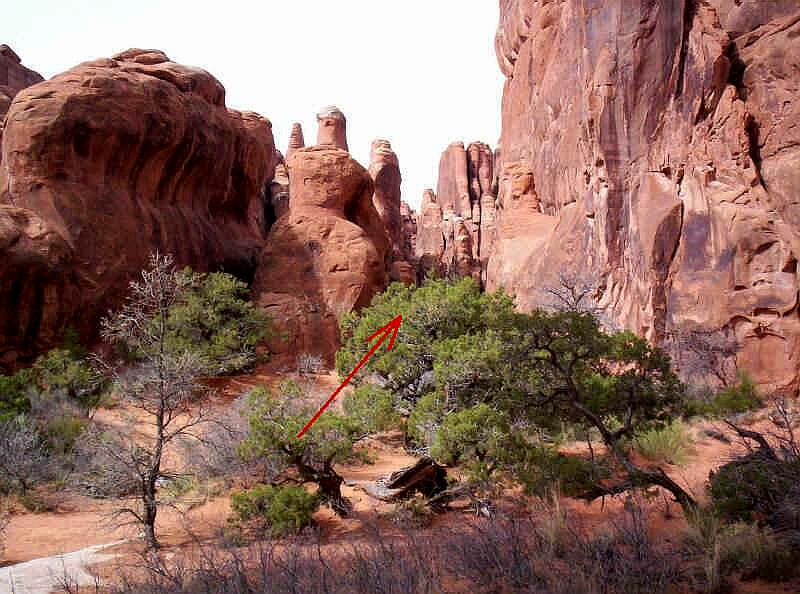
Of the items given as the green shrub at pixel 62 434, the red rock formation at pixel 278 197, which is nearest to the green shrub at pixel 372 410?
the green shrub at pixel 62 434

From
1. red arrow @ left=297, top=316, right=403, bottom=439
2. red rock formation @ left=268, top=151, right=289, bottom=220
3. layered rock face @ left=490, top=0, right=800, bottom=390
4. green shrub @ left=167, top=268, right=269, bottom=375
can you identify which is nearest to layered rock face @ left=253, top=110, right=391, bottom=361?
green shrub @ left=167, top=268, right=269, bottom=375

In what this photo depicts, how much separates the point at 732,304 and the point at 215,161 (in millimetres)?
19592

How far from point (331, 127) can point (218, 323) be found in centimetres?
2991

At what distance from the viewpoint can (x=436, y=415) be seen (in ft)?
32.1

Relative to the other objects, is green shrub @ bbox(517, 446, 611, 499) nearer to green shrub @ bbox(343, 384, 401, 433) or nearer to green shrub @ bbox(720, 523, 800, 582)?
green shrub @ bbox(720, 523, 800, 582)

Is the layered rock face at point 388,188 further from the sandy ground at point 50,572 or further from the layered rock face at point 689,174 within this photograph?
the sandy ground at point 50,572

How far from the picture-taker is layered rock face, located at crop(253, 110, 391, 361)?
22562mm

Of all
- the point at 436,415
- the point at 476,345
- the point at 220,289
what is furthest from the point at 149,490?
the point at 220,289

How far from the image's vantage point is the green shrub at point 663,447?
1161 cm

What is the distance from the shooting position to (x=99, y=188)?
20109 millimetres

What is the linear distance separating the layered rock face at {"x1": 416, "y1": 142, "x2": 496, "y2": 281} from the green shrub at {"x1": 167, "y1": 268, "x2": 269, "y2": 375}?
1145 inches

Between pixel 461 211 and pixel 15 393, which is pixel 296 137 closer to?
pixel 461 211

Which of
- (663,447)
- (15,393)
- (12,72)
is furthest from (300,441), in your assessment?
(12,72)

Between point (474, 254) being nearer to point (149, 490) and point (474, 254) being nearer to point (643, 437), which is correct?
point (643, 437)
